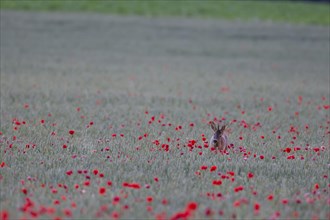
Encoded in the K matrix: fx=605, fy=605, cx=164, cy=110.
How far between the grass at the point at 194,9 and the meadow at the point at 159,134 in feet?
54.3

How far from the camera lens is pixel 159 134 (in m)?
10.2

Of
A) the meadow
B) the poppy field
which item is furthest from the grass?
the poppy field

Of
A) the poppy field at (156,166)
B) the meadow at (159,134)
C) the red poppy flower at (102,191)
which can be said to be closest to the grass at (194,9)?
the meadow at (159,134)

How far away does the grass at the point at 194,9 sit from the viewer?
48062 millimetres

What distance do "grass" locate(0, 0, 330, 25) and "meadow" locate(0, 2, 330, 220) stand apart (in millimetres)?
16547

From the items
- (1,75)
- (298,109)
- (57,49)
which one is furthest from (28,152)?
(57,49)

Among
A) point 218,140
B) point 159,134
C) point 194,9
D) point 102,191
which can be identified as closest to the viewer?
point 102,191

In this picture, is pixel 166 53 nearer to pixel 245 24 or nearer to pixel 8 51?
pixel 8 51

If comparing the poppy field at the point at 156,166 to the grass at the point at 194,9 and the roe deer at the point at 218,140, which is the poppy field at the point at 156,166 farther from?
the grass at the point at 194,9

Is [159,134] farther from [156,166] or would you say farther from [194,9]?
[194,9]

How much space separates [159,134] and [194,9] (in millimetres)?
42083

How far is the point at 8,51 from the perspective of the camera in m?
28.7

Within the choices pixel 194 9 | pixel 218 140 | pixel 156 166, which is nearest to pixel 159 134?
pixel 218 140

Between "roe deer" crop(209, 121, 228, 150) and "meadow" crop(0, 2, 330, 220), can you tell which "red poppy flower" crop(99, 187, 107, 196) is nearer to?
"meadow" crop(0, 2, 330, 220)
